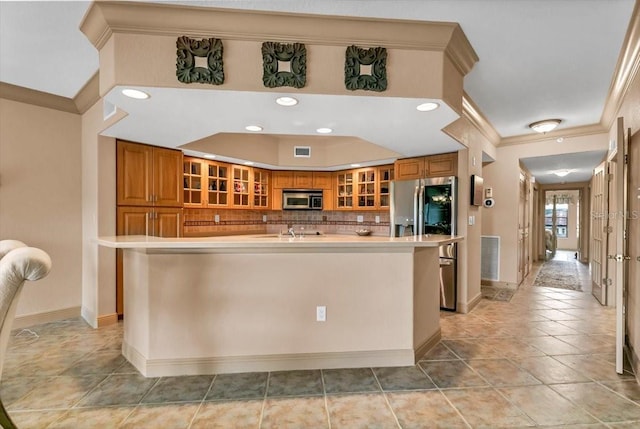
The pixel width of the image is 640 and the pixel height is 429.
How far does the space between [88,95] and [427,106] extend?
11.3ft

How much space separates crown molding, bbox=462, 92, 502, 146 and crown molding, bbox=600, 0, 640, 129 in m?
1.21

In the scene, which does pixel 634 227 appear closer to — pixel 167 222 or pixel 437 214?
pixel 437 214

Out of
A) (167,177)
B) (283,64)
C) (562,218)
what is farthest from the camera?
(562,218)

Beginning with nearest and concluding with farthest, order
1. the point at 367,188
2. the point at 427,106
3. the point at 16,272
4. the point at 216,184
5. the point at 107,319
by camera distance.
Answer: the point at 16,272, the point at 427,106, the point at 107,319, the point at 216,184, the point at 367,188

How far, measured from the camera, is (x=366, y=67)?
2.22 metres

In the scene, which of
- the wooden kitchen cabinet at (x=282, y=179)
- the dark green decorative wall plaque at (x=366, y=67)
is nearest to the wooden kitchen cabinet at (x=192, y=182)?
the wooden kitchen cabinet at (x=282, y=179)

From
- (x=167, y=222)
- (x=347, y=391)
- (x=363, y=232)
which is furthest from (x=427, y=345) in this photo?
(x=167, y=222)

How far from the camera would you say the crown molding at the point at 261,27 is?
6.59 ft

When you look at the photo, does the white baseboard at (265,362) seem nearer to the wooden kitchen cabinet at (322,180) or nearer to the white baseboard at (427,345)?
the white baseboard at (427,345)

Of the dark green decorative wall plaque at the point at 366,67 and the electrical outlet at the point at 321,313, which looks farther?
the electrical outlet at the point at 321,313

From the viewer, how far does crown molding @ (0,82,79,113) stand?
10.7 feet

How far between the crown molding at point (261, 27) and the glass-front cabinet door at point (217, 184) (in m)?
2.61

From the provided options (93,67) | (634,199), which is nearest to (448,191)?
(634,199)

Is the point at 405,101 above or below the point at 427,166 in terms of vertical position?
above
